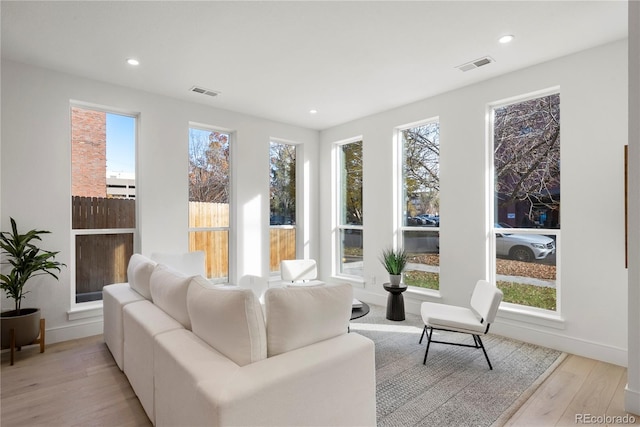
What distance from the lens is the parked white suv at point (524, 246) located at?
3.44 meters

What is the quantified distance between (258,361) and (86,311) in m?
3.16

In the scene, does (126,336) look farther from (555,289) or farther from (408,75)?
(555,289)

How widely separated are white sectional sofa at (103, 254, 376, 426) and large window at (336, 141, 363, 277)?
3.56 m

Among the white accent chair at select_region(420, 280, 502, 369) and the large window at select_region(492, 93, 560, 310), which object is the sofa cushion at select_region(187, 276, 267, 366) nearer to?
the white accent chair at select_region(420, 280, 502, 369)

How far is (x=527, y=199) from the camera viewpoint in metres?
3.58

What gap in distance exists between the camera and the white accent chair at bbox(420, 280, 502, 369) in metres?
2.78

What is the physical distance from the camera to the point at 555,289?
3.37 metres

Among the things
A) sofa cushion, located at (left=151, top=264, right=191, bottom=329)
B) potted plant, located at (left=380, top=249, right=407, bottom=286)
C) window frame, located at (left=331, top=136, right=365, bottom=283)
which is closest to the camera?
sofa cushion, located at (left=151, top=264, right=191, bottom=329)

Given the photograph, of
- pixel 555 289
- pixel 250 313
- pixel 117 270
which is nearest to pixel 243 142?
pixel 117 270

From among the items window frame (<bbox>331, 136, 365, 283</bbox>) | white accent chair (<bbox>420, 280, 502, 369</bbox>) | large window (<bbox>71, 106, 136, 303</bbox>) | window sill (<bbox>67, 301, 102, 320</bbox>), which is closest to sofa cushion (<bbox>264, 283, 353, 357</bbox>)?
white accent chair (<bbox>420, 280, 502, 369</bbox>)

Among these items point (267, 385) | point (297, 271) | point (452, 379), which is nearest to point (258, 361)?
point (267, 385)

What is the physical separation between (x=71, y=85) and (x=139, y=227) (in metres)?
1.71

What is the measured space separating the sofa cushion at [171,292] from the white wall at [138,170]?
180cm
